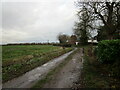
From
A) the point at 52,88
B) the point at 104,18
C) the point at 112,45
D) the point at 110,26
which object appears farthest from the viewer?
the point at 104,18

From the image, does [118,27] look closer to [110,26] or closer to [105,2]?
[110,26]

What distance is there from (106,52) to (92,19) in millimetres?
14484

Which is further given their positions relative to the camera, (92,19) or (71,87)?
(92,19)

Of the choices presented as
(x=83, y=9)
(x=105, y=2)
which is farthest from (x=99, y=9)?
(x=83, y=9)

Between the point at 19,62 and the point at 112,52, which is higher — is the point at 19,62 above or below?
below

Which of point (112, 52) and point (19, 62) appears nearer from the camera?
point (112, 52)

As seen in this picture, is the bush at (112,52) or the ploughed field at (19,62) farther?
the bush at (112,52)

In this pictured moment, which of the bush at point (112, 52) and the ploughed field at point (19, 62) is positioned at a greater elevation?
the bush at point (112, 52)

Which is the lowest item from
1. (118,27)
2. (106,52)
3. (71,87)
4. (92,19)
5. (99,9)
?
(71,87)

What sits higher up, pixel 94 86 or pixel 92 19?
pixel 92 19

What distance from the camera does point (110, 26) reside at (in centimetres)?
2272

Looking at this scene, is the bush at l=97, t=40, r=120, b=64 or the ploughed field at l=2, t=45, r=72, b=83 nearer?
the ploughed field at l=2, t=45, r=72, b=83

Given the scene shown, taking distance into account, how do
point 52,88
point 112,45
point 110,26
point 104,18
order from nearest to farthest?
point 52,88 → point 112,45 → point 110,26 → point 104,18

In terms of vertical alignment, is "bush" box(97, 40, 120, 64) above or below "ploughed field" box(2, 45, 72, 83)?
above
